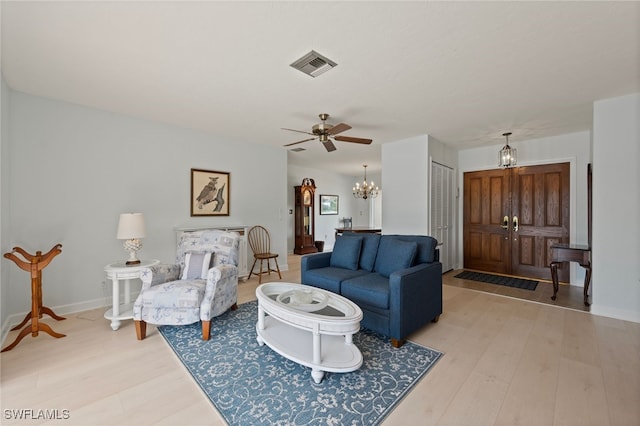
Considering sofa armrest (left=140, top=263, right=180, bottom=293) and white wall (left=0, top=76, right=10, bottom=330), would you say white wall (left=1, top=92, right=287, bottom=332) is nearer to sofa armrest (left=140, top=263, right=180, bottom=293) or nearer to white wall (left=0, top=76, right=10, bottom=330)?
white wall (left=0, top=76, right=10, bottom=330)

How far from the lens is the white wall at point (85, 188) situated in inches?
117

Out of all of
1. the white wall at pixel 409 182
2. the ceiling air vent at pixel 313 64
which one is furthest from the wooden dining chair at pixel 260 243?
the ceiling air vent at pixel 313 64

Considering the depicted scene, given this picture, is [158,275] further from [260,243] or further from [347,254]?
[260,243]

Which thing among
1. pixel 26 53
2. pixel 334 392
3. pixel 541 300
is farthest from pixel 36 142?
pixel 541 300

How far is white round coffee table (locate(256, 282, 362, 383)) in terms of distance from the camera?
75.0 inches

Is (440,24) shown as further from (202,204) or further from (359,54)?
(202,204)

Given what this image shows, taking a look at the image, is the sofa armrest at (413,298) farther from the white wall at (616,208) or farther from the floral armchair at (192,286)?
the white wall at (616,208)

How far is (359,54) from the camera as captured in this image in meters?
2.21

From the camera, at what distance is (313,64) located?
2.35 metres

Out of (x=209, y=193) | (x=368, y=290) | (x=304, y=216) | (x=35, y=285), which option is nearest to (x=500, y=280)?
(x=368, y=290)

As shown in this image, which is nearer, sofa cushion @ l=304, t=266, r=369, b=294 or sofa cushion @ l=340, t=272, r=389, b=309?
sofa cushion @ l=340, t=272, r=389, b=309

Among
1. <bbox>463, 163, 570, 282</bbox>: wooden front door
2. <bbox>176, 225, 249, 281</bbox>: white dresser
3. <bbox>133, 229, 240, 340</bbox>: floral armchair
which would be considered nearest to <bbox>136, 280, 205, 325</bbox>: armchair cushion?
<bbox>133, 229, 240, 340</bbox>: floral armchair

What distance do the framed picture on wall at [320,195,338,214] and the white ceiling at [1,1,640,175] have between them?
4.79 meters

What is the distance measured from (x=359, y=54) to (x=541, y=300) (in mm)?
3942
